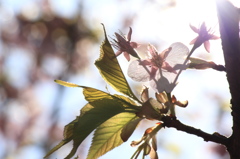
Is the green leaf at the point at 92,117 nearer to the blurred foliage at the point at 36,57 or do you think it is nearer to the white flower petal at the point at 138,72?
the white flower petal at the point at 138,72

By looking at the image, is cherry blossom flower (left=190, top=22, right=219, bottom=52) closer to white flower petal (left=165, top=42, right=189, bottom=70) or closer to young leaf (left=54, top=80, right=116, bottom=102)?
white flower petal (left=165, top=42, right=189, bottom=70)

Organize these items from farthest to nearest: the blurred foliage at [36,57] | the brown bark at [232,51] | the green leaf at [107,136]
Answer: the blurred foliage at [36,57]
the green leaf at [107,136]
the brown bark at [232,51]

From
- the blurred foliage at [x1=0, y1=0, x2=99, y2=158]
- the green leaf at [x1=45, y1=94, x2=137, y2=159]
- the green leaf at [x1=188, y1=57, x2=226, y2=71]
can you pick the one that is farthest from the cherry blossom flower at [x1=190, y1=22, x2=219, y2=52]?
the blurred foliage at [x1=0, y1=0, x2=99, y2=158]

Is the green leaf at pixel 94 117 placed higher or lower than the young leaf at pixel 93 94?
lower

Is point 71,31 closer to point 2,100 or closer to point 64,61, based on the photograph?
point 64,61

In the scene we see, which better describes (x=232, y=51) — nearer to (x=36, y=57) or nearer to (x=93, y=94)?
(x=93, y=94)

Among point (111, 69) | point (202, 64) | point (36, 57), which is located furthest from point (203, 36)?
point (36, 57)

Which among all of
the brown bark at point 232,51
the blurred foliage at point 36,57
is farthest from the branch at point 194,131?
the blurred foliage at point 36,57
